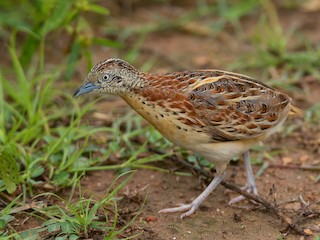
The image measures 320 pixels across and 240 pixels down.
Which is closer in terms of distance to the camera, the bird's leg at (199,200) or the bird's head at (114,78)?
the bird's head at (114,78)

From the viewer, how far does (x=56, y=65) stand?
25.4 ft

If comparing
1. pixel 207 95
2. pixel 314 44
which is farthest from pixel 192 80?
pixel 314 44

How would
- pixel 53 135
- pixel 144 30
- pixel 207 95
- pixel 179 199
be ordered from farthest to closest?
pixel 144 30 < pixel 53 135 < pixel 179 199 < pixel 207 95

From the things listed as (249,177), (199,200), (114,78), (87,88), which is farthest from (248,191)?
(87,88)

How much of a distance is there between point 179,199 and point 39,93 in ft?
6.37

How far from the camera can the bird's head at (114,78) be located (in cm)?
493

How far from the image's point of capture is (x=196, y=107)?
16.2ft

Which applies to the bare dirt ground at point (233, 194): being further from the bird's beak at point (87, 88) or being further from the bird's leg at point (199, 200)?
the bird's beak at point (87, 88)

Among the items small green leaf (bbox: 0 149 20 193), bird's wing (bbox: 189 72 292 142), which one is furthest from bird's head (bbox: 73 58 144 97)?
small green leaf (bbox: 0 149 20 193)

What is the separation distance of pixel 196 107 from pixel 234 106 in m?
0.32

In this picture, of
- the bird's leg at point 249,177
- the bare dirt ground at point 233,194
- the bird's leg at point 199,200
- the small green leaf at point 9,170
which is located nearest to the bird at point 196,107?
the bird's leg at point 199,200

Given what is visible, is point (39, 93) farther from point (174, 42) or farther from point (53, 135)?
point (174, 42)

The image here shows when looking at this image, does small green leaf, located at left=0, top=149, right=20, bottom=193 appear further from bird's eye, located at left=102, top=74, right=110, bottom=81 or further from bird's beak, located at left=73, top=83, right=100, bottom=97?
bird's eye, located at left=102, top=74, right=110, bottom=81

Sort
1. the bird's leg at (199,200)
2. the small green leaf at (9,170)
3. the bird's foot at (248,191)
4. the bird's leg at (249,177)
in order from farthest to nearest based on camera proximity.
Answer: the bird's leg at (249,177)
the bird's foot at (248,191)
the bird's leg at (199,200)
the small green leaf at (9,170)
